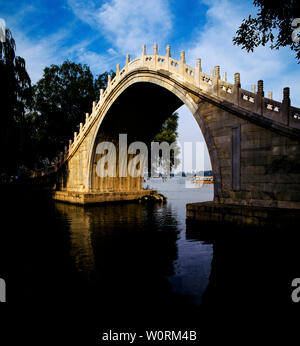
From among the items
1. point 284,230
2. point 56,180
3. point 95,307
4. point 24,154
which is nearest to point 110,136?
point 24,154

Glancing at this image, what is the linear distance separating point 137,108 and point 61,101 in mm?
17349

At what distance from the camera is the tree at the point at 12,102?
1248 cm

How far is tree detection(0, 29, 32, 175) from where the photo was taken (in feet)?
40.9

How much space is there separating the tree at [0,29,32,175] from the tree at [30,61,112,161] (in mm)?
15567

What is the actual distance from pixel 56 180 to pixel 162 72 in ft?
51.2

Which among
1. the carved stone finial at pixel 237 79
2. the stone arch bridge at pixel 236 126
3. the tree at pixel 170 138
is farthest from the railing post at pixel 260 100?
the tree at pixel 170 138

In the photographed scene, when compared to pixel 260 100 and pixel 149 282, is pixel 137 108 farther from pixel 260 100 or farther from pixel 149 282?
pixel 149 282

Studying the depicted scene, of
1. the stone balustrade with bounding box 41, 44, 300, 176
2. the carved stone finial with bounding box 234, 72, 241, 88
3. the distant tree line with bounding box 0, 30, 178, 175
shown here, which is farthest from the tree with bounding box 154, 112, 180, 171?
the carved stone finial with bounding box 234, 72, 241, 88

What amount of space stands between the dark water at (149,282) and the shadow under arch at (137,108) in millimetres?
6931

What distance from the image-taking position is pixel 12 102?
12.9 m

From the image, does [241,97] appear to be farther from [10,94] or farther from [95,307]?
[10,94]

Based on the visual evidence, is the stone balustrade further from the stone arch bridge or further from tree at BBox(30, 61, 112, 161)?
tree at BBox(30, 61, 112, 161)

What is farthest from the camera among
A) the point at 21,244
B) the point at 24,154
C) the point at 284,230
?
the point at 24,154

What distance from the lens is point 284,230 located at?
6.66 metres
